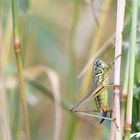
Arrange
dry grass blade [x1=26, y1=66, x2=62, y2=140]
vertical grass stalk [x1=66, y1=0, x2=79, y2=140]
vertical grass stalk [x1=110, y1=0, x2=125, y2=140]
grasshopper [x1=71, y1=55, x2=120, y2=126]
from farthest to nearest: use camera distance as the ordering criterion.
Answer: vertical grass stalk [x1=66, y1=0, x2=79, y2=140]
dry grass blade [x1=26, y1=66, x2=62, y2=140]
grasshopper [x1=71, y1=55, x2=120, y2=126]
vertical grass stalk [x1=110, y1=0, x2=125, y2=140]

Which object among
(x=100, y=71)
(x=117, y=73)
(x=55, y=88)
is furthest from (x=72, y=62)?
(x=117, y=73)

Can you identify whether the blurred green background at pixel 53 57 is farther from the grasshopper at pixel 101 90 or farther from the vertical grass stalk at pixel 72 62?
the grasshopper at pixel 101 90

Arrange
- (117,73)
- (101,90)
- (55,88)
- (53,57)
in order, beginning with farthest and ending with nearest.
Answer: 1. (53,57)
2. (55,88)
3. (101,90)
4. (117,73)

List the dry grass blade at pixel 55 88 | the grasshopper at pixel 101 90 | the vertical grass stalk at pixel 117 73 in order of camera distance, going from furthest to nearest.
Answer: the dry grass blade at pixel 55 88 < the grasshopper at pixel 101 90 < the vertical grass stalk at pixel 117 73

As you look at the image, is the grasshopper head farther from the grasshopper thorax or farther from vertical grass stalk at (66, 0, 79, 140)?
vertical grass stalk at (66, 0, 79, 140)

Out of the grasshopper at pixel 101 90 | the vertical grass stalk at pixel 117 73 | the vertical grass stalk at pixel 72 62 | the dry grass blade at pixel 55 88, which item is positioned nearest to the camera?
the vertical grass stalk at pixel 117 73

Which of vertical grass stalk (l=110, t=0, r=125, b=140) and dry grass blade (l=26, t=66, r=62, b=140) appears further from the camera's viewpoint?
dry grass blade (l=26, t=66, r=62, b=140)

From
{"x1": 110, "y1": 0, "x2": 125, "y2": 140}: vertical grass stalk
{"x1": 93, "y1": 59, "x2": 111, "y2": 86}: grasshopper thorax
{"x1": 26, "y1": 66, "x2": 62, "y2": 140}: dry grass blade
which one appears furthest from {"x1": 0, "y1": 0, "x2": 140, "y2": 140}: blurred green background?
{"x1": 110, "y1": 0, "x2": 125, "y2": 140}: vertical grass stalk

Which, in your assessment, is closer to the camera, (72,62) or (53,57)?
(72,62)

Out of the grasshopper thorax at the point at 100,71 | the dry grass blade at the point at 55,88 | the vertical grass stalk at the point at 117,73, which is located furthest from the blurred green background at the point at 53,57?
the vertical grass stalk at the point at 117,73

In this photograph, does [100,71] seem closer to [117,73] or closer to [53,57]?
[117,73]

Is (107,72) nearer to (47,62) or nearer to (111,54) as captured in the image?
(111,54)
